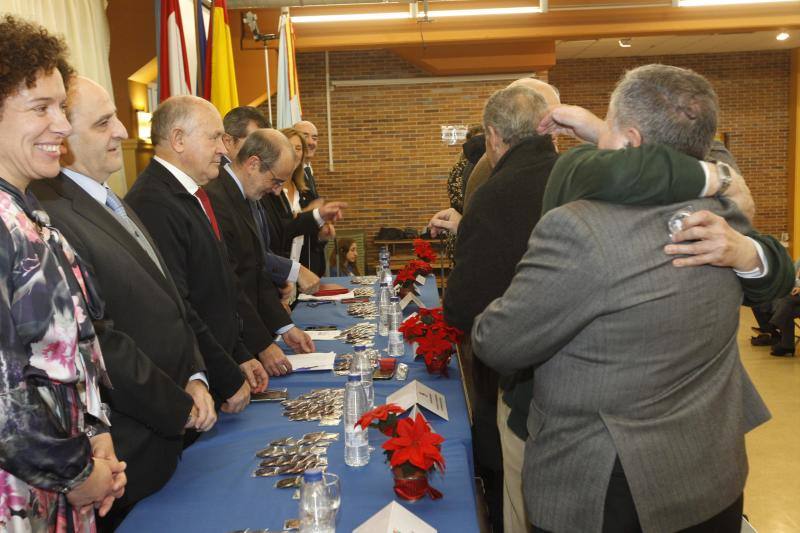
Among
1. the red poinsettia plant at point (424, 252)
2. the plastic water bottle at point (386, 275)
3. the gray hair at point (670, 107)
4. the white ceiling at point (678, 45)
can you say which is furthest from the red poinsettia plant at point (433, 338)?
the white ceiling at point (678, 45)

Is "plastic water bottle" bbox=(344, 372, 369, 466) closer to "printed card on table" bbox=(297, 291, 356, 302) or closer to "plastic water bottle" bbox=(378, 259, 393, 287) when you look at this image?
"plastic water bottle" bbox=(378, 259, 393, 287)

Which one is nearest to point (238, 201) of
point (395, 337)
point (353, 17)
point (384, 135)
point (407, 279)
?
point (395, 337)

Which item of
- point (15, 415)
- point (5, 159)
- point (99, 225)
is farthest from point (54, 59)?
point (15, 415)

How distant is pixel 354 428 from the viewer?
1.93 m

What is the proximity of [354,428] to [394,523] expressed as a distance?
1.60 ft

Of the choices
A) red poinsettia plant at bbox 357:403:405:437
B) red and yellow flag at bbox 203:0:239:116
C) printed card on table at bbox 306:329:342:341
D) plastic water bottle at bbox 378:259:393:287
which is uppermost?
red and yellow flag at bbox 203:0:239:116

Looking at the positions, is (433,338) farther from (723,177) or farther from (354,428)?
(723,177)

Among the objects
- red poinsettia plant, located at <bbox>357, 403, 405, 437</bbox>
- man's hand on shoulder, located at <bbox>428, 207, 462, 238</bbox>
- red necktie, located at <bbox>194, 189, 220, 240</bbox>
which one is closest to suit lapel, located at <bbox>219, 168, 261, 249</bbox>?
red necktie, located at <bbox>194, 189, 220, 240</bbox>

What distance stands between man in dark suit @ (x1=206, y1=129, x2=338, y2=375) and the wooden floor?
253cm

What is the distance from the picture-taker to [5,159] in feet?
4.51

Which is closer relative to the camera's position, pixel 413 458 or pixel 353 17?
pixel 413 458

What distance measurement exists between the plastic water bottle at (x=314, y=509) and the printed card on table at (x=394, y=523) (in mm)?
64

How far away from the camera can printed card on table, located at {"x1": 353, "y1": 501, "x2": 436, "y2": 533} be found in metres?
1.46

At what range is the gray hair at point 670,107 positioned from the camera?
1439 mm
